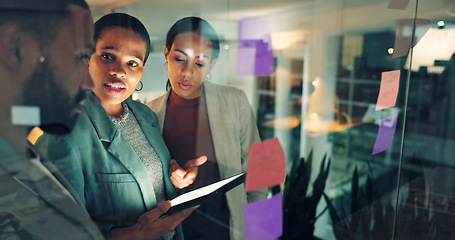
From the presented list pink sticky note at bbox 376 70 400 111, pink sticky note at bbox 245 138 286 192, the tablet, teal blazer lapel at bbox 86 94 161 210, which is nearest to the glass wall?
pink sticky note at bbox 376 70 400 111

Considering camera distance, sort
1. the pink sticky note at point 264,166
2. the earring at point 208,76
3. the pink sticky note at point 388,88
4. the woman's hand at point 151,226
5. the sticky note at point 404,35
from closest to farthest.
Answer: the woman's hand at point 151,226 < the earring at point 208,76 < the pink sticky note at point 264,166 < the pink sticky note at point 388,88 < the sticky note at point 404,35

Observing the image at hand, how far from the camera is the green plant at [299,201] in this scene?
1579mm

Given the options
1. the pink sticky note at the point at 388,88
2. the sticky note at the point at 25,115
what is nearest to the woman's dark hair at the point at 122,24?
the sticky note at the point at 25,115

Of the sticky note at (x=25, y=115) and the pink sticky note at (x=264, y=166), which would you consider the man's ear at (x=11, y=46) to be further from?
the pink sticky note at (x=264, y=166)

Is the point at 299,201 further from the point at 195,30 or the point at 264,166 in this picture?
the point at 195,30

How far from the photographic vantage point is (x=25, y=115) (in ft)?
1.24

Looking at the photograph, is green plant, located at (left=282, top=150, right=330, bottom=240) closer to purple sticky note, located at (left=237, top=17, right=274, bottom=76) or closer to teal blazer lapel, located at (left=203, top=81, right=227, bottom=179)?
purple sticky note, located at (left=237, top=17, right=274, bottom=76)

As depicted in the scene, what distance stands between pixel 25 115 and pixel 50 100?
3 cm

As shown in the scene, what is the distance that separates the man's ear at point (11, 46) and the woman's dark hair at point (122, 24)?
95 mm

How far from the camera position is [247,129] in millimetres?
710

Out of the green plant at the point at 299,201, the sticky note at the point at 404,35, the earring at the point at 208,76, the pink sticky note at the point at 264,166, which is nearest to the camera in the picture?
the earring at the point at 208,76

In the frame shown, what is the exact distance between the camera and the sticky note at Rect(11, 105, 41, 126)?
37 cm

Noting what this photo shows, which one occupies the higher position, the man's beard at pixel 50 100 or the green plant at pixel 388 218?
the man's beard at pixel 50 100

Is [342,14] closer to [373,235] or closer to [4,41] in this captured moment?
[373,235]
